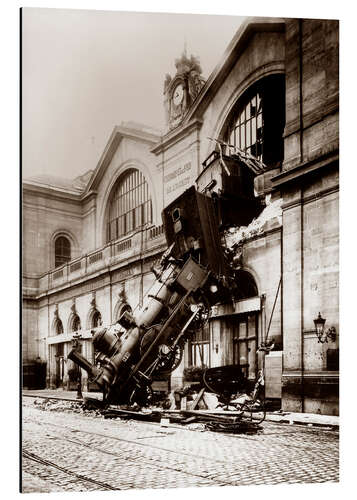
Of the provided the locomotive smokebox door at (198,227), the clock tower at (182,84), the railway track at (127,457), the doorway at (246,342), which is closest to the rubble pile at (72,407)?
the railway track at (127,457)

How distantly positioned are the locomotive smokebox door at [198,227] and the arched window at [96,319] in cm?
117

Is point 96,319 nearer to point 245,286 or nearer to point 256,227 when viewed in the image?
point 245,286

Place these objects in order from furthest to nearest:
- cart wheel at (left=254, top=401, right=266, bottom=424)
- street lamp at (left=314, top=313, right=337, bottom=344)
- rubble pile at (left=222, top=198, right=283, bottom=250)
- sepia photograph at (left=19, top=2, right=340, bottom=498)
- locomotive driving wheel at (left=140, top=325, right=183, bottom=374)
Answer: locomotive driving wheel at (left=140, top=325, right=183, bottom=374) → rubble pile at (left=222, top=198, right=283, bottom=250) → cart wheel at (left=254, top=401, right=266, bottom=424) → street lamp at (left=314, top=313, right=337, bottom=344) → sepia photograph at (left=19, top=2, right=340, bottom=498)

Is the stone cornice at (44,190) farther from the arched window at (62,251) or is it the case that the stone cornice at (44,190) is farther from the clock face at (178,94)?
the clock face at (178,94)

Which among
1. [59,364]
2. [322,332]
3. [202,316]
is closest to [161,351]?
[202,316]

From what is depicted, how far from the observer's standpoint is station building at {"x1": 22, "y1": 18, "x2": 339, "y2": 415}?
7453 millimetres

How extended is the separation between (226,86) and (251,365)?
120 inches

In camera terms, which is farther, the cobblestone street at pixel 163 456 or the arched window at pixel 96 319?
the arched window at pixel 96 319

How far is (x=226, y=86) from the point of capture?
779 cm

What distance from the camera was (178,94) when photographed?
773 cm

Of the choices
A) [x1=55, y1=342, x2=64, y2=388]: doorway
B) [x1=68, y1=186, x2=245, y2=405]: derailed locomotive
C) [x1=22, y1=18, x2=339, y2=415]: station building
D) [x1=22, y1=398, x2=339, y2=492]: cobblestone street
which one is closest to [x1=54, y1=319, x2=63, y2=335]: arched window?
[x1=22, y1=18, x2=339, y2=415]: station building

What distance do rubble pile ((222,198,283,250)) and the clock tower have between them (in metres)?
1.43

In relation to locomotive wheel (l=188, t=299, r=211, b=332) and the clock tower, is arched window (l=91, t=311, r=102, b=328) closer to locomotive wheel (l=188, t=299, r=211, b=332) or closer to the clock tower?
locomotive wheel (l=188, t=299, r=211, b=332)

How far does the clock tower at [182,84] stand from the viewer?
25.1 ft
